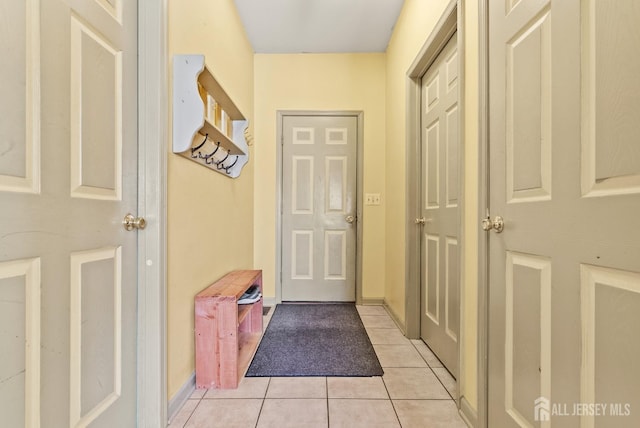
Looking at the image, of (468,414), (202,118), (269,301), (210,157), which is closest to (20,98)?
(202,118)

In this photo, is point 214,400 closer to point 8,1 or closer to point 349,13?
point 8,1

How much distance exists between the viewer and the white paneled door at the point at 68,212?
0.75 m

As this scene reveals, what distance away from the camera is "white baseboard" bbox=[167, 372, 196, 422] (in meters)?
1.35

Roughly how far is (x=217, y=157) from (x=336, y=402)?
166cm

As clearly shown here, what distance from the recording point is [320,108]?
10.5 ft

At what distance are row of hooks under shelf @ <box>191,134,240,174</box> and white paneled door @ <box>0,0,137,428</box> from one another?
16.0 inches

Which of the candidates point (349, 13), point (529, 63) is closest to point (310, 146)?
point (349, 13)

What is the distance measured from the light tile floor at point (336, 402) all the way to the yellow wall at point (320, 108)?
4.95ft

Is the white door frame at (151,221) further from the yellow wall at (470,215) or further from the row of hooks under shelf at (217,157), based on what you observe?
the yellow wall at (470,215)

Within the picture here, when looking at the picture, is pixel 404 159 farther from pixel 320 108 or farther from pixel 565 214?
pixel 565 214

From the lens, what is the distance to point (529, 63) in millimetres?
978

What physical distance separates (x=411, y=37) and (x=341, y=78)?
1036 mm

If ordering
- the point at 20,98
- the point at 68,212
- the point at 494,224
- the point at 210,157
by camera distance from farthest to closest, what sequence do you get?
the point at 210,157, the point at 494,224, the point at 68,212, the point at 20,98

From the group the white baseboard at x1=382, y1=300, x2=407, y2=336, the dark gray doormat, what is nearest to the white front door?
the white baseboard at x1=382, y1=300, x2=407, y2=336
